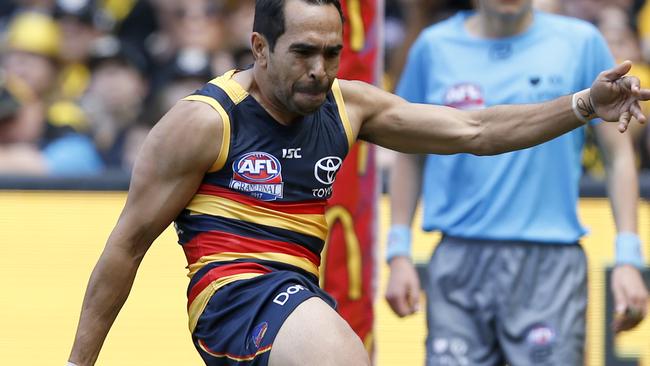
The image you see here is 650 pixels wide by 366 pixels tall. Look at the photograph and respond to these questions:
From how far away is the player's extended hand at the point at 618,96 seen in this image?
4273mm

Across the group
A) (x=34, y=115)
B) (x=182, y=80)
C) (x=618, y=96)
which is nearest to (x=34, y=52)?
(x=34, y=115)

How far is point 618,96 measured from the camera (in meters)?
4.37

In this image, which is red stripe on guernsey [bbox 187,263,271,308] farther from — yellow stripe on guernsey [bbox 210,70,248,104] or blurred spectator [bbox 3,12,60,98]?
blurred spectator [bbox 3,12,60,98]

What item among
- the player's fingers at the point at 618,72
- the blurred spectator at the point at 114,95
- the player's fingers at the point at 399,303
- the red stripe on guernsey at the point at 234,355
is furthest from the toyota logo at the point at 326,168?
the blurred spectator at the point at 114,95

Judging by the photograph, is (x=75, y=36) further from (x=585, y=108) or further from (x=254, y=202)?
(x=585, y=108)

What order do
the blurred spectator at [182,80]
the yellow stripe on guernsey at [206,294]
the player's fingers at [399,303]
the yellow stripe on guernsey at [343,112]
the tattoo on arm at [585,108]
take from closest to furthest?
the yellow stripe on guernsey at [206,294] → the tattoo on arm at [585,108] → the yellow stripe on guernsey at [343,112] → the player's fingers at [399,303] → the blurred spectator at [182,80]

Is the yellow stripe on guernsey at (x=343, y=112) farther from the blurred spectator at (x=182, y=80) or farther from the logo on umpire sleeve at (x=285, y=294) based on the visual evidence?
the blurred spectator at (x=182, y=80)

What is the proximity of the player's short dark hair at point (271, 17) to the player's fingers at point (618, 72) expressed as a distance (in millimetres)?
901

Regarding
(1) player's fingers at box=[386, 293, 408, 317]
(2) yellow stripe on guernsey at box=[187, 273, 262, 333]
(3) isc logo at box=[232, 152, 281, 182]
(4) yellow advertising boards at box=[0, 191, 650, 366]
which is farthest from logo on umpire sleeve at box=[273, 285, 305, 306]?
(4) yellow advertising boards at box=[0, 191, 650, 366]

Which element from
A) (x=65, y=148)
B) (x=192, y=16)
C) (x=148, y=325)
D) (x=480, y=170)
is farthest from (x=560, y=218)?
(x=192, y=16)

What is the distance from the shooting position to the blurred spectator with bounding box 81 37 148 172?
8914 mm

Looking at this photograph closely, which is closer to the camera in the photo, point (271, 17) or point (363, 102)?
point (271, 17)

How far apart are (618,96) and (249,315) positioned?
1.40 m

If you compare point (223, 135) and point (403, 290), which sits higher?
point (223, 135)
